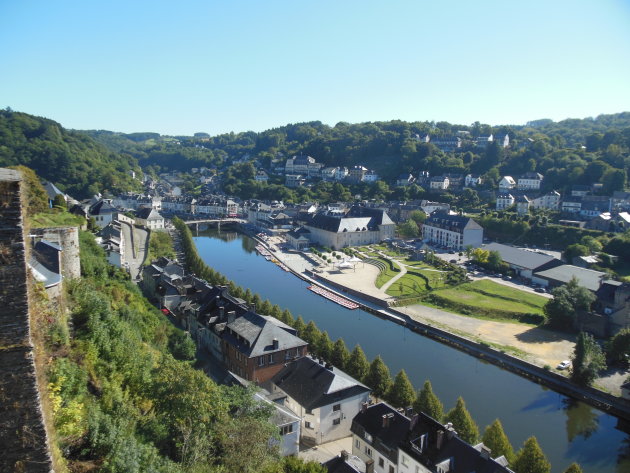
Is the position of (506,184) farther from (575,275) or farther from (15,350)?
(15,350)

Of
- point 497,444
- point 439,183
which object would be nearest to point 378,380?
point 497,444

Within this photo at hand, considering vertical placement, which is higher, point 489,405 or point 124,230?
point 124,230

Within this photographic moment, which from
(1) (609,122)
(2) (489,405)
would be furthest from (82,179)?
(1) (609,122)

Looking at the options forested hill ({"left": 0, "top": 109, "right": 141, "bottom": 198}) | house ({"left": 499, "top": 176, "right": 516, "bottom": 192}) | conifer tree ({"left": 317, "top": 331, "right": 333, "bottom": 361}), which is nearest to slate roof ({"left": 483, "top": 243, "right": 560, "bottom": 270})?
conifer tree ({"left": 317, "top": 331, "right": 333, "bottom": 361})

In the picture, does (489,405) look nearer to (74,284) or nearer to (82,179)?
(74,284)

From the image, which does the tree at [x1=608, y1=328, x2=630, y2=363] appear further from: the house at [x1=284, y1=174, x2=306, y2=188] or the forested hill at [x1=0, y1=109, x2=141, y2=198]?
the house at [x1=284, y1=174, x2=306, y2=188]

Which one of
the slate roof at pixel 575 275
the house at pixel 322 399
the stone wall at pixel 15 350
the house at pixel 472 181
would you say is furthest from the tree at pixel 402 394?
the house at pixel 472 181

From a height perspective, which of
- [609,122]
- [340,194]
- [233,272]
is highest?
[609,122]
